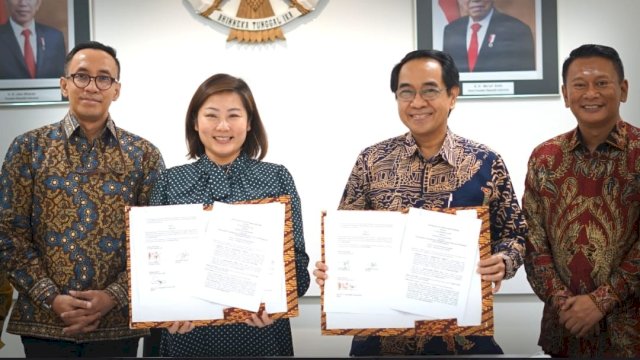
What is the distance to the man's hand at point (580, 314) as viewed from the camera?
2082mm

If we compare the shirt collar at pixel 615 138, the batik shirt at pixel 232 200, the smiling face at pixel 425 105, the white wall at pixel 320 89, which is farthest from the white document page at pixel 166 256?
the white wall at pixel 320 89

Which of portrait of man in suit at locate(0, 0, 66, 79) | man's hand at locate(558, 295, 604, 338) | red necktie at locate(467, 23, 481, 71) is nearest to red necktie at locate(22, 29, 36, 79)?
portrait of man in suit at locate(0, 0, 66, 79)

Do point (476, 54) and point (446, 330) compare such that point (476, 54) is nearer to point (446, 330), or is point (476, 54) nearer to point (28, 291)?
point (446, 330)

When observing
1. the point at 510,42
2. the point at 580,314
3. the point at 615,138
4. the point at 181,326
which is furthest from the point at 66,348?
the point at 510,42

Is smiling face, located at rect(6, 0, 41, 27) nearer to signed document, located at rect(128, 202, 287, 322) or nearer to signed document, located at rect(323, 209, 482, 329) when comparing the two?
signed document, located at rect(128, 202, 287, 322)

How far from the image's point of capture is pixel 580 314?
2.09 metres

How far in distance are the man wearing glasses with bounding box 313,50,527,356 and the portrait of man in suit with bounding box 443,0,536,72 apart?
1.21 metres

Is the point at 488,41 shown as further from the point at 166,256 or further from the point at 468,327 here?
the point at 166,256

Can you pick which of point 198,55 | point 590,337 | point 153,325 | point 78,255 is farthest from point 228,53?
point 590,337

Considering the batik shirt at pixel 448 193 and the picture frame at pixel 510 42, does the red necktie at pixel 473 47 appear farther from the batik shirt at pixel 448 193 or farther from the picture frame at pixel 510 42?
the batik shirt at pixel 448 193

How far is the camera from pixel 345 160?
3.40 metres

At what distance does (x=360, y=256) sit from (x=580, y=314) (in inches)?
29.3

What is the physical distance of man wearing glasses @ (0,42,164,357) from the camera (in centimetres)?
219

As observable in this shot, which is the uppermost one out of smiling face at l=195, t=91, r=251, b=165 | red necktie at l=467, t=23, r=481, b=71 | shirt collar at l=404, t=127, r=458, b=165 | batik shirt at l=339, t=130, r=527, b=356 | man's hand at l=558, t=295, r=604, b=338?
red necktie at l=467, t=23, r=481, b=71
